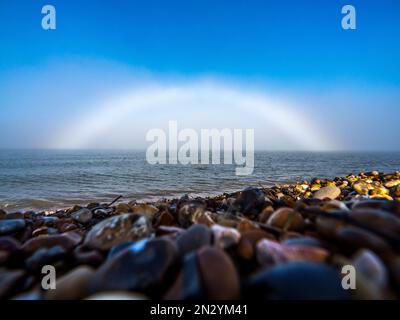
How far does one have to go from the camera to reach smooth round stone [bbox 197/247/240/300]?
40.9 inches

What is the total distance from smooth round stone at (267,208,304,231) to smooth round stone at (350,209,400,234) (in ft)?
1.29

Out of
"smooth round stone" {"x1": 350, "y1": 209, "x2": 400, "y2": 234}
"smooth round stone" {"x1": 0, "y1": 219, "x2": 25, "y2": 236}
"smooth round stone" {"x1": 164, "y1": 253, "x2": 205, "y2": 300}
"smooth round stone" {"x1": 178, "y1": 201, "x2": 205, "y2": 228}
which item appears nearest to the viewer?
"smooth round stone" {"x1": 164, "y1": 253, "x2": 205, "y2": 300}

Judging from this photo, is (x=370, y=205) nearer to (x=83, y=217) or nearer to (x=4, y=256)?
(x=4, y=256)

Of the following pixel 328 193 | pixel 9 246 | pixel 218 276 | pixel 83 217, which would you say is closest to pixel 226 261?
pixel 218 276

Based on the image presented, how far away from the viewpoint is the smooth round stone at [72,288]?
1.19 meters

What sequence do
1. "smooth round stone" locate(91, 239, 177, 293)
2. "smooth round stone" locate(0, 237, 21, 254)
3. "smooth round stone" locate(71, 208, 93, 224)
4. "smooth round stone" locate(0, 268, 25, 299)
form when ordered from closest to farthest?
"smooth round stone" locate(91, 239, 177, 293) → "smooth round stone" locate(0, 268, 25, 299) → "smooth round stone" locate(0, 237, 21, 254) → "smooth round stone" locate(71, 208, 93, 224)

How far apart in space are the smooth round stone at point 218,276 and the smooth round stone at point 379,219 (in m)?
1.09

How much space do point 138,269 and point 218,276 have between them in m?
0.50

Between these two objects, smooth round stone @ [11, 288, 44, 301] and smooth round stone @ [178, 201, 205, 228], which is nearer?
smooth round stone @ [11, 288, 44, 301]

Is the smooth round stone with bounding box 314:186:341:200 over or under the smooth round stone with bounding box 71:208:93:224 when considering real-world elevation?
over

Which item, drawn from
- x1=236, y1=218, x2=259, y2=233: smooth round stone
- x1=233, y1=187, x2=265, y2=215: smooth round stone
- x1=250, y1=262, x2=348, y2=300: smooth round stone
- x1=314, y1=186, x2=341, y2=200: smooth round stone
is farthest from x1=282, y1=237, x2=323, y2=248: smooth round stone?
x1=314, y1=186, x2=341, y2=200: smooth round stone

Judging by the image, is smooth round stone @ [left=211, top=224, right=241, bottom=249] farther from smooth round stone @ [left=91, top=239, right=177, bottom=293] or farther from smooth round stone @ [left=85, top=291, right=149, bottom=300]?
smooth round stone @ [left=85, top=291, right=149, bottom=300]
